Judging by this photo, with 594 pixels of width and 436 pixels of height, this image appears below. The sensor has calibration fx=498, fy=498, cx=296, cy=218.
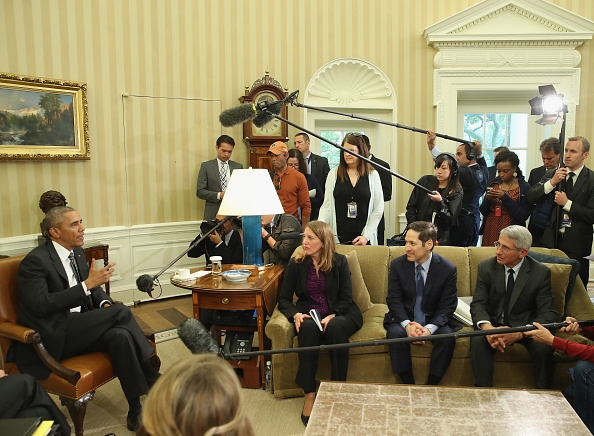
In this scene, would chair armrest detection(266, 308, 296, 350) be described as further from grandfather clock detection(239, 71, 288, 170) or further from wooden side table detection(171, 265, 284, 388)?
grandfather clock detection(239, 71, 288, 170)

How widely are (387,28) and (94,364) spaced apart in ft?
14.4

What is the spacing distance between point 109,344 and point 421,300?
5.62ft

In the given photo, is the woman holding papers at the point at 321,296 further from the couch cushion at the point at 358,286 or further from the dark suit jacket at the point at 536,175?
the dark suit jacket at the point at 536,175

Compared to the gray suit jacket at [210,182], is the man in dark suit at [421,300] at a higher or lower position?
lower

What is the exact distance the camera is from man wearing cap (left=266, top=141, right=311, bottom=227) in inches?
159

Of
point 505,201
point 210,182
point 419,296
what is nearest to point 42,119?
point 210,182

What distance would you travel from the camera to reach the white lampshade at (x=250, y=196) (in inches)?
119

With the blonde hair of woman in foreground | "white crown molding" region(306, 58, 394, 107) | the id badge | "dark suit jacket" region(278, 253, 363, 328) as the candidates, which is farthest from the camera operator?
the blonde hair of woman in foreground

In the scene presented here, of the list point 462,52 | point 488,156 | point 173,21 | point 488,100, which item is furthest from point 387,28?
point 173,21

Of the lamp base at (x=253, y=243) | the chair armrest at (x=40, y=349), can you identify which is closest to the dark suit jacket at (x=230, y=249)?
the lamp base at (x=253, y=243)

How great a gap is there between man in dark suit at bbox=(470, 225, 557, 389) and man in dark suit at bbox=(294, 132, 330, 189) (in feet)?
7.18

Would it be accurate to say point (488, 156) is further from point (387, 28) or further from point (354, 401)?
point (354, 401)

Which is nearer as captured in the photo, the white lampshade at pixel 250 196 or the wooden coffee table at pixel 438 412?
the wooden coffee table at pixel 438 412

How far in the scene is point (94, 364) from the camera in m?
2.44
